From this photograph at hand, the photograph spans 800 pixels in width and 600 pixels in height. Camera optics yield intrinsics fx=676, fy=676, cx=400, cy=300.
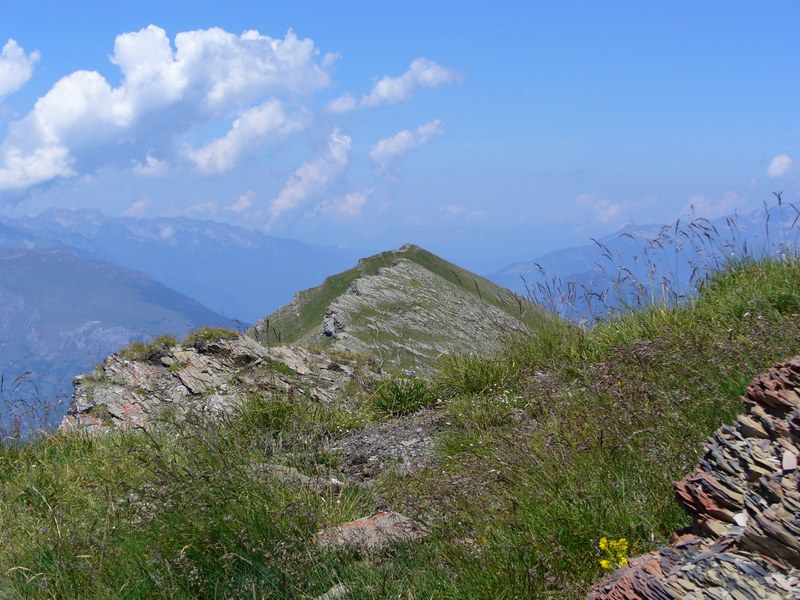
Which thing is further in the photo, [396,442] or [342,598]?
[396,442]

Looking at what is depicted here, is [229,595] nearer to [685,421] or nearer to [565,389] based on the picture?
[685,421]

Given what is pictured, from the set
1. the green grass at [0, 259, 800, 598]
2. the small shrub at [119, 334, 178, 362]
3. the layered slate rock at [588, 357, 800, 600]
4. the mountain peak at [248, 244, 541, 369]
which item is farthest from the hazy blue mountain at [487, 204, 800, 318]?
the small shrub at [119, 334, 178, 362]

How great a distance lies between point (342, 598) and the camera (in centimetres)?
377

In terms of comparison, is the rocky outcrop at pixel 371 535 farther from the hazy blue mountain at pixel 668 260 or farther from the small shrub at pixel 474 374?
the hazy blue mountain at pixel 668 260

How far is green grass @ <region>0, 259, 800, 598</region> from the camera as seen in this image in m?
3.81

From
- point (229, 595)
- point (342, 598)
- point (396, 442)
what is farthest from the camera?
point (396, 442)

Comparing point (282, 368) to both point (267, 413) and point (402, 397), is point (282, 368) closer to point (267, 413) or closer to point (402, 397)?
point (402, 397)

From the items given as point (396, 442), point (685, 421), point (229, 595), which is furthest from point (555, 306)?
point (229, 595)

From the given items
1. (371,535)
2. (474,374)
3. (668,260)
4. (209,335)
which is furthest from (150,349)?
(371,535)

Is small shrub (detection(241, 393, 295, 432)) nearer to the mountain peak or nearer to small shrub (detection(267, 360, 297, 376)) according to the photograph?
small shrub (detection(267, 360, 297, 376))

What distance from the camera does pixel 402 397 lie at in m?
9.91

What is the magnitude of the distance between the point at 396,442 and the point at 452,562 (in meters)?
4.10

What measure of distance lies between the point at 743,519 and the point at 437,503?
7.19 feet

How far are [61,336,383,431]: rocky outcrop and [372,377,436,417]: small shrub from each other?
3.77ft
